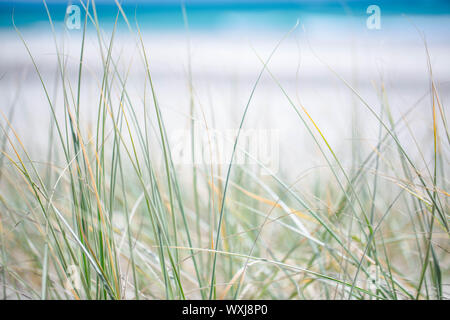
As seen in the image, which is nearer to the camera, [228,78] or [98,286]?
[98,286]

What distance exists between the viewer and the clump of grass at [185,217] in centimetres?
50

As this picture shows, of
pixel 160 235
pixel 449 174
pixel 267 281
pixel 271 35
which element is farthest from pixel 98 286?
pixel 449 174

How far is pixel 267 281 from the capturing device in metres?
0.56

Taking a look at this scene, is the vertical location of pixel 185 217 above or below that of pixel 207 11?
below

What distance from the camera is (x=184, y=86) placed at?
0.57 metres

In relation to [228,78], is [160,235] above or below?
below

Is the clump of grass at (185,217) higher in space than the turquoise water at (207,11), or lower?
lower

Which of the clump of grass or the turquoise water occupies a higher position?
Result: the turquoise water

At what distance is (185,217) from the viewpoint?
0.55 meters

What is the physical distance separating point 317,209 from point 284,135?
0.49ft

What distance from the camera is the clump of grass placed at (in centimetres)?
50
